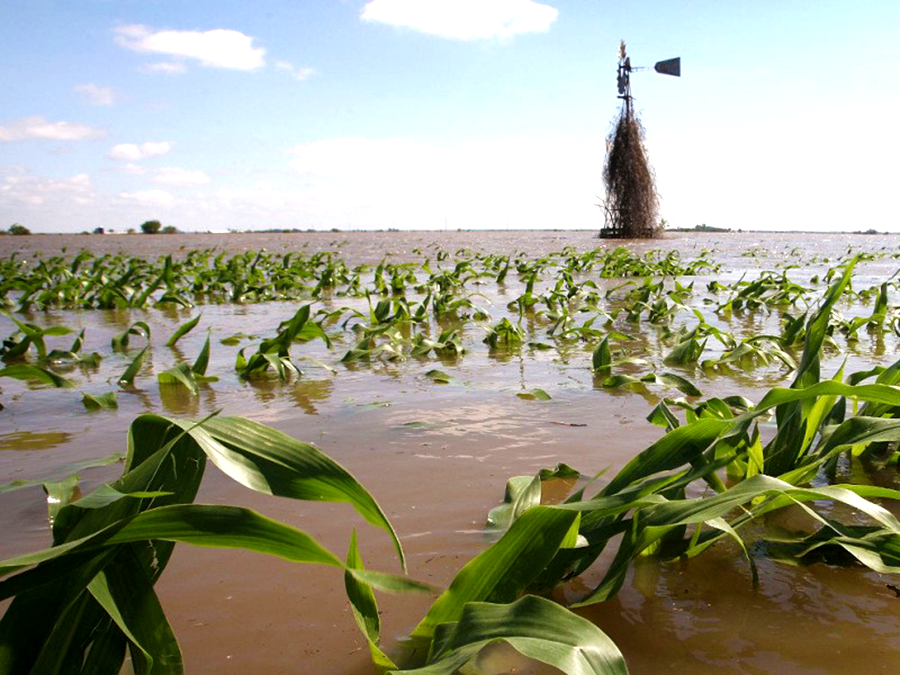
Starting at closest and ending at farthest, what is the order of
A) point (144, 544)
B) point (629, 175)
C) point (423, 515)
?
point (144, 544) < point (423, 515) < point (629, 175)

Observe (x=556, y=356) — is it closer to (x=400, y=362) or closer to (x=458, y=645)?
(x=400, y=362)

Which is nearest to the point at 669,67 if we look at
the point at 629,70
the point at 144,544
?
the point at 629,70

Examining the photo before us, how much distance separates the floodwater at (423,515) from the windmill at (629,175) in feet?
48.7

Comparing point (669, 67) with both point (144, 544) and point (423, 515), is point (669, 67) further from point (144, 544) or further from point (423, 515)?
point (144, 544)

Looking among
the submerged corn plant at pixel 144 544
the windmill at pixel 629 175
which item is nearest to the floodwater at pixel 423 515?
the submerged corn plant at pixel 144 544

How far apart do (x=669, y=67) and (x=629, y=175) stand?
2994 mm

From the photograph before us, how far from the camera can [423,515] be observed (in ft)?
4.37

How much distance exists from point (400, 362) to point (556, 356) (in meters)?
0.68

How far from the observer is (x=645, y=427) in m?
1.93

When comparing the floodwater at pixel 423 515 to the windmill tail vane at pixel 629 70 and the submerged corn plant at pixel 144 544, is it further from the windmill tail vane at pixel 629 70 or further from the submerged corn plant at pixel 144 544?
the windmill tail vane at pixel 629 70

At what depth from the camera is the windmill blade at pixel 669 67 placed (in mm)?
17531

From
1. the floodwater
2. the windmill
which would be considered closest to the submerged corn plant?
the floodwater

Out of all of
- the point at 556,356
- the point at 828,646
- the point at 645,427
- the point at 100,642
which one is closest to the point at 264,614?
the point at 100,642

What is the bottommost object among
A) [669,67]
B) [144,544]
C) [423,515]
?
[423,515]
